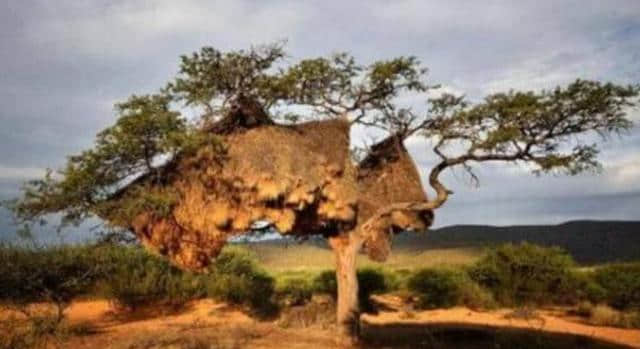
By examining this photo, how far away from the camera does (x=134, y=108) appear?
13609 mm

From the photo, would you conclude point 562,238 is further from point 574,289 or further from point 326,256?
point 574,289

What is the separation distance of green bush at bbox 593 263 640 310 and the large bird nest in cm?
1458

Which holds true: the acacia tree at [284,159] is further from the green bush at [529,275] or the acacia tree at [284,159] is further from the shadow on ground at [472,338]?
the green bush at [529,275]

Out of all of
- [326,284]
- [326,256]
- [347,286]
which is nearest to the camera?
[347,286]

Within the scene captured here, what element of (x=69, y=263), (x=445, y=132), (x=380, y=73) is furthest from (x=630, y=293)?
(x=69, y=263)

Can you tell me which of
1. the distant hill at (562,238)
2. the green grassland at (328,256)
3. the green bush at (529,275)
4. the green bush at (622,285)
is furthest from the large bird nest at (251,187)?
the distant hill at (562,238)

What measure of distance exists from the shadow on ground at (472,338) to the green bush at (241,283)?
6664 mm

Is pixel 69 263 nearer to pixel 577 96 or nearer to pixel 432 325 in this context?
pixel 432 325

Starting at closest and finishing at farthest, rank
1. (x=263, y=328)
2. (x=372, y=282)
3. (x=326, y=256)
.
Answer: (x=263, y=328), (x=372, y=282), (x=326, y=256)

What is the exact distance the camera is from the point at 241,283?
28.4 m

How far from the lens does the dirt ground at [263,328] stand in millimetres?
16672

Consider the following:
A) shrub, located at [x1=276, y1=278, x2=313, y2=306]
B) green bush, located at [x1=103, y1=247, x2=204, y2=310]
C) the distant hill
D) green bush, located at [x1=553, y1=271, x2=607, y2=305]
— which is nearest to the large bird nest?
green bush, located at [x1=103, y1=247, x2=204, y2=310]

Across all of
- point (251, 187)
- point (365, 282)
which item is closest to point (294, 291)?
point (365, 282)

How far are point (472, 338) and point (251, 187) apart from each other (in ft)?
27.0
